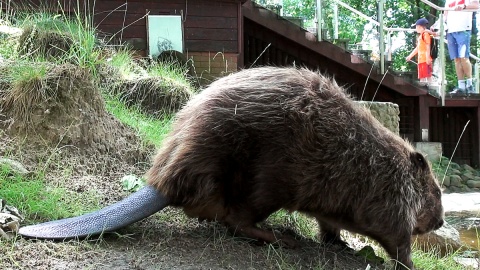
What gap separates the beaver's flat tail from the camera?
7.91 feet

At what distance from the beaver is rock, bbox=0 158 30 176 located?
0.65 meters

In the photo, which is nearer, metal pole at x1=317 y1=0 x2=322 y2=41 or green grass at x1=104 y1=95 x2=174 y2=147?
green grass at x1=104 y1=95 x2=174 y2=147

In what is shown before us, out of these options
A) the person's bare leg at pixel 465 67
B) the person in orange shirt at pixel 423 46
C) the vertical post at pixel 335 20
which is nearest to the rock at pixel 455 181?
the person's bare leg at pixel 465 67

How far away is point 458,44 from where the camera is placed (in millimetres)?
8734

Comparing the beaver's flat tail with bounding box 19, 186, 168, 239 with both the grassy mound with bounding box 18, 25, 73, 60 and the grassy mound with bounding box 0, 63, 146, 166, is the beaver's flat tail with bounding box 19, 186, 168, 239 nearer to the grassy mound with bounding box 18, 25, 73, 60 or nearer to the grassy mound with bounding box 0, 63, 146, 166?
the grassy mound with bounding box 0, 63, 146, 166

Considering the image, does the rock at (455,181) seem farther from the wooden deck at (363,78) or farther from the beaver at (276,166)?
the beaver at (276,166)

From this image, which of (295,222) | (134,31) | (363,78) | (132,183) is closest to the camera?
(132,183)

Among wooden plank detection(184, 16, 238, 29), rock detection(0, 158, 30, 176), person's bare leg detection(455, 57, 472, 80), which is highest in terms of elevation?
wooden plank detection(184, 16, 238, 29)

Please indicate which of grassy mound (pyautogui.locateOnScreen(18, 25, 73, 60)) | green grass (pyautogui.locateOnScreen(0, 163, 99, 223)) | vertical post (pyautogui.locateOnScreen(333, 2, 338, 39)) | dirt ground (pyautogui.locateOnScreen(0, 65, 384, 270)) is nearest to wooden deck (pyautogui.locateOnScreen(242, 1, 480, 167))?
vertical post (pyautogui.locateOnScreen(333, 2, 338, 39))

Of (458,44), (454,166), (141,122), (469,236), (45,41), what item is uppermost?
(458,44)

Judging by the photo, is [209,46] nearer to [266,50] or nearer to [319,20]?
[319,20]

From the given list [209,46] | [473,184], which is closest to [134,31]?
[209,46]

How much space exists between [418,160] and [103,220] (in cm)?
169

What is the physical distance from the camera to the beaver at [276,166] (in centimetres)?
263
